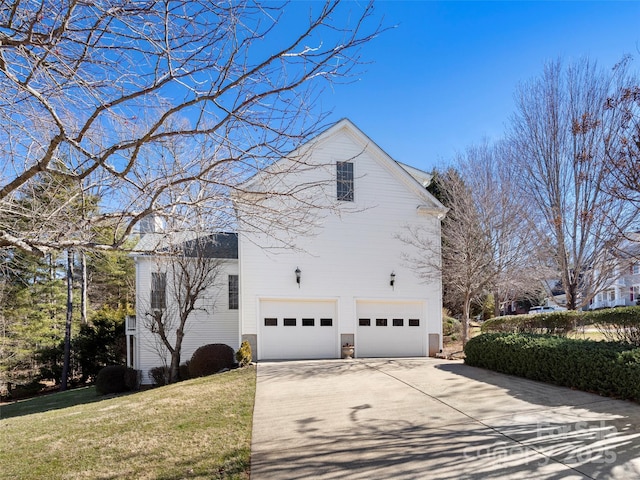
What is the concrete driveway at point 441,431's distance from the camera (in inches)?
189

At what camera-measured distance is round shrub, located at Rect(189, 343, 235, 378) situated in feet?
46.4

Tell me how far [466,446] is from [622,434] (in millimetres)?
2212

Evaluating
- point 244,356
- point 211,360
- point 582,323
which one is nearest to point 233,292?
point 211,360

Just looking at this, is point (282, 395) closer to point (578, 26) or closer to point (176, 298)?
point (176, 298)

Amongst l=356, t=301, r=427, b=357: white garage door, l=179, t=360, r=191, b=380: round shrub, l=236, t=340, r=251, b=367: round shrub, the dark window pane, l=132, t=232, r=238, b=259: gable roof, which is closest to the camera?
l=236, t=340, r=251, b=367: round shrub

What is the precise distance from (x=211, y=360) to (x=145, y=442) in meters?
8.21

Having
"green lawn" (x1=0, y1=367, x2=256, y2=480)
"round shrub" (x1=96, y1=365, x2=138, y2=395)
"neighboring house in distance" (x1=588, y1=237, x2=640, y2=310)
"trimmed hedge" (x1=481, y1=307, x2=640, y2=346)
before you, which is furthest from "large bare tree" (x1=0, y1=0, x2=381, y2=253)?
"round shrub" (x1=96, y1=365, x2=138, y2=395)

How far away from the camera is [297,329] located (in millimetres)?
14750

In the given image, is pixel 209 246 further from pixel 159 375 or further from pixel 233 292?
pixel 159 375

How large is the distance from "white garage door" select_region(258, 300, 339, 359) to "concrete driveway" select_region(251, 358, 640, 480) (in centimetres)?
465

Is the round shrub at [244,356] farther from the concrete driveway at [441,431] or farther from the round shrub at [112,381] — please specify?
the round shrub at [112,381]

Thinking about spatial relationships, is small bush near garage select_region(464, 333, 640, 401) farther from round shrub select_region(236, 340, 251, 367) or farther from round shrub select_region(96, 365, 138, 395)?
round shrub select_region(96, 365, 138, 395)

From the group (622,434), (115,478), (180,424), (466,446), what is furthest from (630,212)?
(115,478)

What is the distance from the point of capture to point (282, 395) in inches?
346
